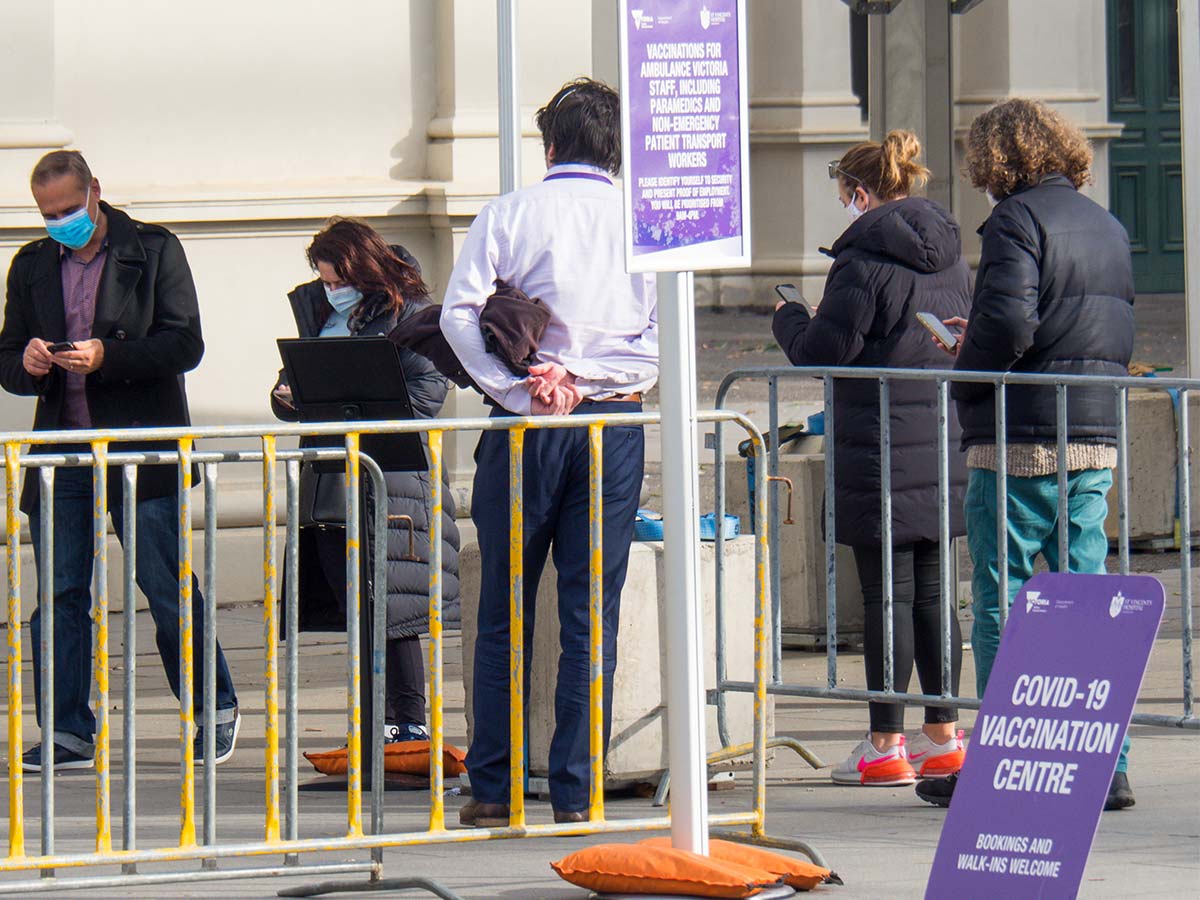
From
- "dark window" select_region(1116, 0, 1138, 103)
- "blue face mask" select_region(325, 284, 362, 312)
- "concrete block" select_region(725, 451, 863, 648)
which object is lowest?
"concrete block" select_region(725, 451, 863, 648)

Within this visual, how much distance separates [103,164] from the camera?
10352mm

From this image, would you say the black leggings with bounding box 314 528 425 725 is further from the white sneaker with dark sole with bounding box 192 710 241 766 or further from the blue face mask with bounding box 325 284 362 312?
the blue face mask with bounding box 325 284 362 312

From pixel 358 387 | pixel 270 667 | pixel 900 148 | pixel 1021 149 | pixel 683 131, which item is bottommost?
pixel 270 667

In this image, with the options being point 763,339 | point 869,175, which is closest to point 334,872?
point 869,175

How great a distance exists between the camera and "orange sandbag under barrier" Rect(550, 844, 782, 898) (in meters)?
5.32

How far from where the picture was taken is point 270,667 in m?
5.58

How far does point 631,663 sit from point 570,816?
764mm

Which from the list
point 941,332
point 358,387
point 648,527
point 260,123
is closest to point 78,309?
point 358,387

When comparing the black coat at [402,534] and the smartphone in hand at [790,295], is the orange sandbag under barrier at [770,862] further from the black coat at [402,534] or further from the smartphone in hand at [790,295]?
the smartphone in hand at [790,295]

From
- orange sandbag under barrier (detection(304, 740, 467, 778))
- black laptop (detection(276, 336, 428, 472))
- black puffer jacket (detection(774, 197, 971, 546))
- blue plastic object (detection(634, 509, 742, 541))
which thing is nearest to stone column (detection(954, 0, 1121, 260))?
black puffer jacket (detection(774, 197, 971, 546))

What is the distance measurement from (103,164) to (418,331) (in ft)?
14.4

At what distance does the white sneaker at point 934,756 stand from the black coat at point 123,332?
2354mm

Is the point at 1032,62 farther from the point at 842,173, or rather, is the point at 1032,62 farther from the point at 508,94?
the point at 842,173

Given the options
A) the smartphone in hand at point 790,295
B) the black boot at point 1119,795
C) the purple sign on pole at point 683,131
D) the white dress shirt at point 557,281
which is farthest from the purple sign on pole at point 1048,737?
the smartphone in hand at point 790,295
